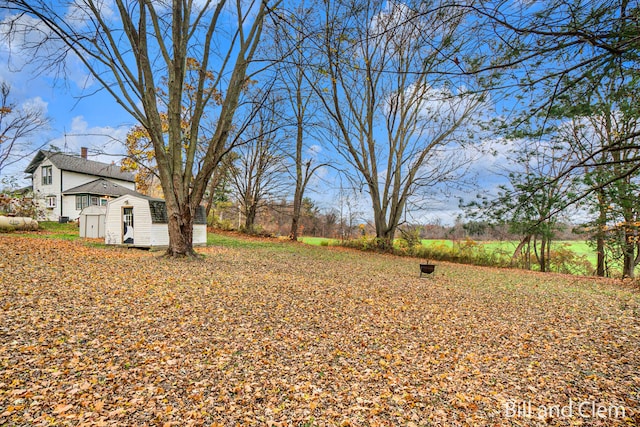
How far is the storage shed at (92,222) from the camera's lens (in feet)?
46.4

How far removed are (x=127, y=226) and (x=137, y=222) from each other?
0.59 metres

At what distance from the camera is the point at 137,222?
35.7ft

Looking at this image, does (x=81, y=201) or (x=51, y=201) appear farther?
(x=51, y=201)

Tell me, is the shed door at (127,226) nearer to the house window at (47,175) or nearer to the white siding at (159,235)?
the white siding at (159,235)

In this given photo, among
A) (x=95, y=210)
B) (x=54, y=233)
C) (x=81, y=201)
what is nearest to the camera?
(x=95, y=210)

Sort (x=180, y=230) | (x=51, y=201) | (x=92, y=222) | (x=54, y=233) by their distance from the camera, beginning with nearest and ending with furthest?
(x=180, y=230) → (x=92, y=222) → (x=54, y=233) → (x=51, y=201)

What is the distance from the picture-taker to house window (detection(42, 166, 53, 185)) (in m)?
22.8

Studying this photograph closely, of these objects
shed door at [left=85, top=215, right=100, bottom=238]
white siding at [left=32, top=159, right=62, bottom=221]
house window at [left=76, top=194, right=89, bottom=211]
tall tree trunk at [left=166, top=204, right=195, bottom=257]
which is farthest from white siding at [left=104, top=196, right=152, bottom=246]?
white siding at [left=32, top=159, right=62, bottom=221]

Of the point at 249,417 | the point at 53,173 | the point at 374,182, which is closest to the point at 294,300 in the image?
the point at 249,417

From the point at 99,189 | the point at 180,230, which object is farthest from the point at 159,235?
the point at 99,189

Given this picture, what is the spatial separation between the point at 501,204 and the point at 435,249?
36.5ft

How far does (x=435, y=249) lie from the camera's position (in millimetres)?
14617

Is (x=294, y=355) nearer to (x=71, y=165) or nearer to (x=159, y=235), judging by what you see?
(x=159, y=235)

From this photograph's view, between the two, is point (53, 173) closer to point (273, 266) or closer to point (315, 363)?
point (273, 266)
